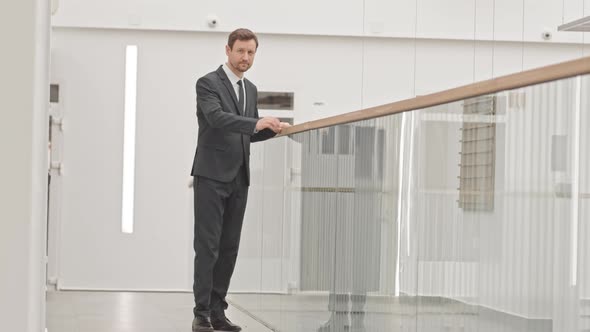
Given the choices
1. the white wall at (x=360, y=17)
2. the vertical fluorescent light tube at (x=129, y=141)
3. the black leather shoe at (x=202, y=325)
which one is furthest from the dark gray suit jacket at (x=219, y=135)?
the white wall at (x=360, y=17)

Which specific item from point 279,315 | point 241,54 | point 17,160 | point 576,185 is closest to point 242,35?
point 241,54

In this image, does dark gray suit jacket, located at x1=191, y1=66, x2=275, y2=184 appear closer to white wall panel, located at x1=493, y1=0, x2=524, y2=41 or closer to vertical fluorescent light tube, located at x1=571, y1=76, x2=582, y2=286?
vertical fluorescent light tube, located at x1=571, y1=76, x2=582, y2=286

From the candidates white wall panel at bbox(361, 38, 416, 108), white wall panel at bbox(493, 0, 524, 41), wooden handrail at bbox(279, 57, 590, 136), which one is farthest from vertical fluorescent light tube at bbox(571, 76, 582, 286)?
white wall panel at bbox(493, 0, 524, 41)

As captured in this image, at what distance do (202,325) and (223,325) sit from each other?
0.44ft

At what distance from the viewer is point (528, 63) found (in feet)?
33.9

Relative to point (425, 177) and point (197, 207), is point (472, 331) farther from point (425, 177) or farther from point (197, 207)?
point (197, 207)

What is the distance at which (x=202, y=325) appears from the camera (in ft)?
17.0

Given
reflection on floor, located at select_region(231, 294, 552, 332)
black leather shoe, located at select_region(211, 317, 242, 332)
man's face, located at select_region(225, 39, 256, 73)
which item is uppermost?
man's face, located at select_region(225, 39, 256, 73)

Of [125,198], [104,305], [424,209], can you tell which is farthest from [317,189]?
[125,198]

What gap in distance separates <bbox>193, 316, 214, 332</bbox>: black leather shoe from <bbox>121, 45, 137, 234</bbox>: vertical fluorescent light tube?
4829 millimetres

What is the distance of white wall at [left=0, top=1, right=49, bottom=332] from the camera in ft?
7.40

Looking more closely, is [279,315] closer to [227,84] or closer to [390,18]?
[227,84]

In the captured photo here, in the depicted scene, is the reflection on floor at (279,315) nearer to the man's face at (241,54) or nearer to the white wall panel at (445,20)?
the man's face at (241,54)

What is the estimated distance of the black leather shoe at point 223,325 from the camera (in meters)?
5.23
